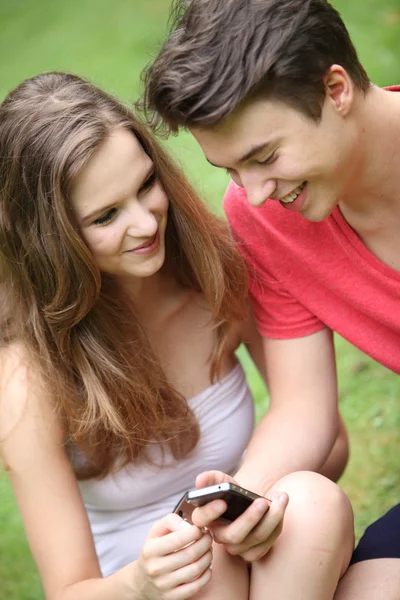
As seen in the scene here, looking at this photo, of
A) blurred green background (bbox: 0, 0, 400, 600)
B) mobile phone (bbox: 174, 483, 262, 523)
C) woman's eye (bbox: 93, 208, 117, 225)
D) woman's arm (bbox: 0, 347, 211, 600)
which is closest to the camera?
mobile phone (bbox: 174, 483, 262, 523)

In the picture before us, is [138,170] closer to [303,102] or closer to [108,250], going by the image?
[108,250]

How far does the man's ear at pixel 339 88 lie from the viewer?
2.26m

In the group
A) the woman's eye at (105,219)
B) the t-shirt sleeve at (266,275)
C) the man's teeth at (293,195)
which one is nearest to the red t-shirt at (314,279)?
the t-shirt sleeve at (266,275)

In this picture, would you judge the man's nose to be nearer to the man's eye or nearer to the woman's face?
the man's eye

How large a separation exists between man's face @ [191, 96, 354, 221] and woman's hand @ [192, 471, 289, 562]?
0.70 meters

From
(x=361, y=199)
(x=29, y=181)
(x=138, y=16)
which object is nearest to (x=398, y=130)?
(x=361, y=199)

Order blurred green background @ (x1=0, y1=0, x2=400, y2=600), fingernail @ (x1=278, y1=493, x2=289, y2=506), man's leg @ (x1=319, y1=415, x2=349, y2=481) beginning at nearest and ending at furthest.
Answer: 1. fingernail @ (x1=278, y1=493, x2=289, y2=506)
2. man's leg @ (x1=319, y1=415, x2=349, y2=481)
3. blurred green background @ (x1=0, y1=0, x2=400, y2=600)

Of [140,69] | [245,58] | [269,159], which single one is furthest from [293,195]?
[140,69]

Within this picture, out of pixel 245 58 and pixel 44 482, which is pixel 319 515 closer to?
pixel 44 482

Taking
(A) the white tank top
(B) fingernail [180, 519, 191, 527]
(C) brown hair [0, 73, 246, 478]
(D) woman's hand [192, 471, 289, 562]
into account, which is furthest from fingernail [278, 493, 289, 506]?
(A) the white tank top

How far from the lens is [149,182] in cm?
255

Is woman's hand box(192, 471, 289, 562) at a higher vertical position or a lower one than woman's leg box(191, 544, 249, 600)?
higher

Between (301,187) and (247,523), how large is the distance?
833 millimetres

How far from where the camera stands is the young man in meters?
2.22
